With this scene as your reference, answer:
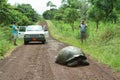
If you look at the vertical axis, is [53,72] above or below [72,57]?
below

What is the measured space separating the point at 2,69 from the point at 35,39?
50.5ft

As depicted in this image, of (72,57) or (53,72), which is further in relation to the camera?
(72,57)

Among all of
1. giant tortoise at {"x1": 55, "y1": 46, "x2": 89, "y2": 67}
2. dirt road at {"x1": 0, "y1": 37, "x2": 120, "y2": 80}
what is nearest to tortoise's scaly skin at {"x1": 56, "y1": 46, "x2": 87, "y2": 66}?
giant tortoise at {"x1": 55, "y1": 46, "x2": 89, "y2": 67}

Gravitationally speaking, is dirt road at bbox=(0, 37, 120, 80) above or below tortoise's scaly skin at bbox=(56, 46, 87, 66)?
below

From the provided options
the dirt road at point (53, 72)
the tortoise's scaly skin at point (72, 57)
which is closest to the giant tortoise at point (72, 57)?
the tortoise's scaly skin at point (72, 57)

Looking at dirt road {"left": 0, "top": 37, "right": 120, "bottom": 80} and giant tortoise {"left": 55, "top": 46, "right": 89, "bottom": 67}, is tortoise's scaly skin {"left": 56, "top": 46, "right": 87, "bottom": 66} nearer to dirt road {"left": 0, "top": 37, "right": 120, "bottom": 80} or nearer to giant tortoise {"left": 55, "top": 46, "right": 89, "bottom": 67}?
giant tortoise {"left": 55, "top": 46, "right": 89, "bottom": 67}

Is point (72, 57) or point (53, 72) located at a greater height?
point (72, 57)

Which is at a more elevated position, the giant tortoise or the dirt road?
the giant tortoise

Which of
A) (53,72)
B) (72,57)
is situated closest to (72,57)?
(72,57)

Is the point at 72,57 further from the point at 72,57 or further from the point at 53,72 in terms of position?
the point at 53,72

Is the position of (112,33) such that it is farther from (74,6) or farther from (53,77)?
(74,6)

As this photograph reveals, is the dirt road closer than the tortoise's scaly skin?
Yes

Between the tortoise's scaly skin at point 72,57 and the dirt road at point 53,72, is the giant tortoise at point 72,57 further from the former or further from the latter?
the dirt road at point 53,72

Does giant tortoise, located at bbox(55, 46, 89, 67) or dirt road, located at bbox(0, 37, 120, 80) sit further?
giant tortoise, located at bbox(55, 46, 89, 67)
